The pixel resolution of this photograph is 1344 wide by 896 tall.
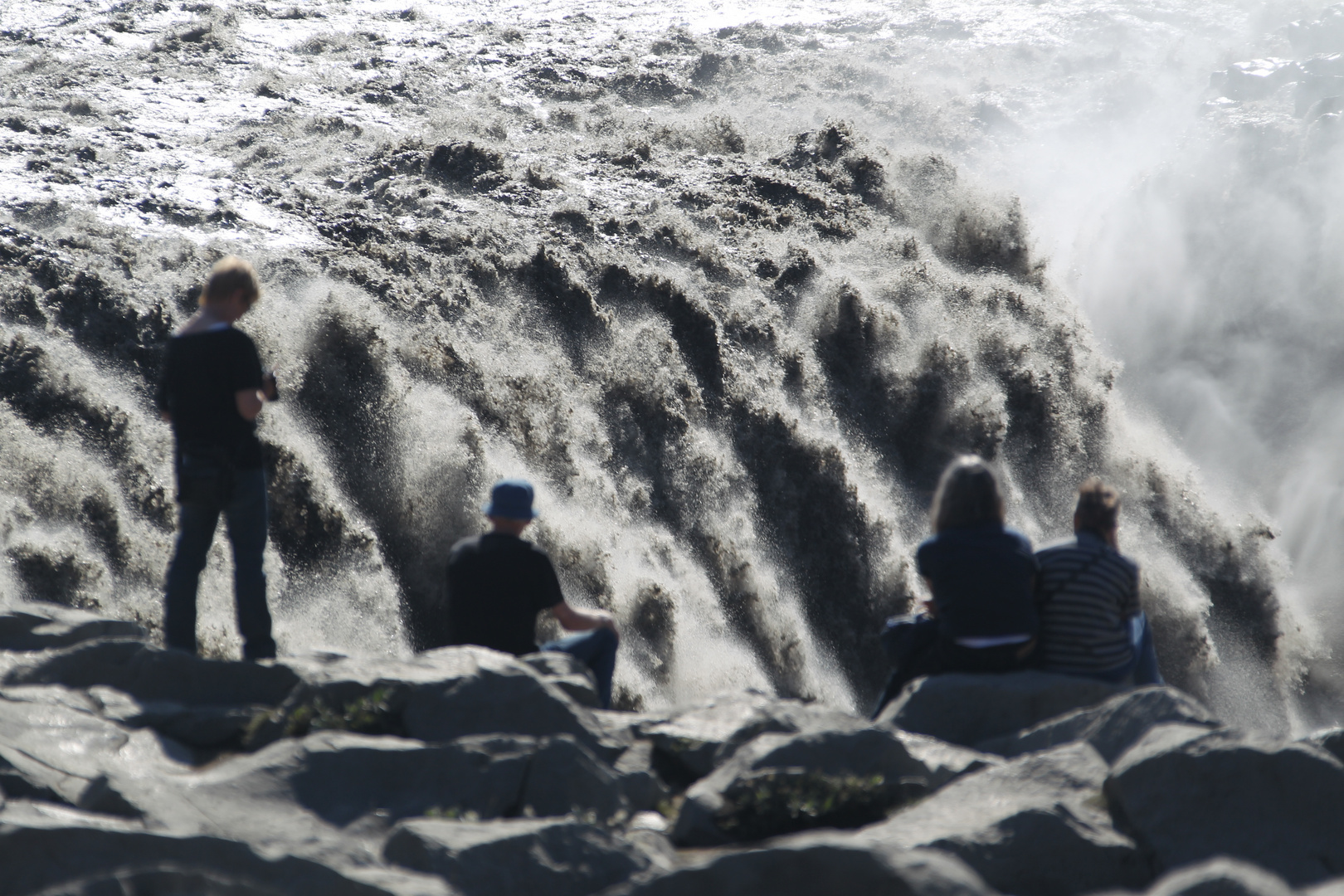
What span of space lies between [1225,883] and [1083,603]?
2.61 m

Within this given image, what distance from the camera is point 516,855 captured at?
3.07m

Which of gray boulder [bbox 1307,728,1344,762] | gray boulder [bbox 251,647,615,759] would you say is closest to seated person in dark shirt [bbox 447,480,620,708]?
gray boulder [bbox 251,647,615,759]

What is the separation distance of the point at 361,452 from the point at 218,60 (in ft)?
27.0

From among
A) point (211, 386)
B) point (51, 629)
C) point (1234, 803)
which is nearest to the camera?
point (1234, 803)

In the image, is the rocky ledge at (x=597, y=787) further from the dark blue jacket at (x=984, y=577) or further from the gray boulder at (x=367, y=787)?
the dark blue jacket at (x=984, y=577)

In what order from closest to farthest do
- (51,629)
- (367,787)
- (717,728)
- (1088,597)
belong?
(367,787)
(717,728)
(1088,597)
(51,629)

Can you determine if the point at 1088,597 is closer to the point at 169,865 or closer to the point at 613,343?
the point at 169,865

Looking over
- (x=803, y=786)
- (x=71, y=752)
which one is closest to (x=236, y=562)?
(x=71, y=752)

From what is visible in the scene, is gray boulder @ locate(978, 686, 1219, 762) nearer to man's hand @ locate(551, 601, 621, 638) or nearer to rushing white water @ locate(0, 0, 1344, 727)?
man's hand @ locate(551, 601, 621, 638)

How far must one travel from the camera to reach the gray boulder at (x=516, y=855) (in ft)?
9.89

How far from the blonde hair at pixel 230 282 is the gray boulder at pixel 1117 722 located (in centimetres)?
354

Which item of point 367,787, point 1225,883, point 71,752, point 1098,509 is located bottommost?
point 71,752

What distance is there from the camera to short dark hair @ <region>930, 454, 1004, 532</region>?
4773 millimetres

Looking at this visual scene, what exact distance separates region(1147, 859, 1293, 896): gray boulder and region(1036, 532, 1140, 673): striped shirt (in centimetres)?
252
